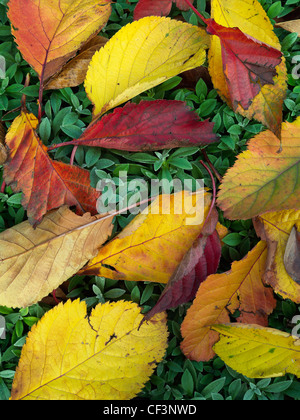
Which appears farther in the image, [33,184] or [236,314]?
[236,314]

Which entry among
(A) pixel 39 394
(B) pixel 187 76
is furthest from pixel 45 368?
(B) pixel 187 76

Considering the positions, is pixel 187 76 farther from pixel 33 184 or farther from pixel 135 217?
pixel 33 184

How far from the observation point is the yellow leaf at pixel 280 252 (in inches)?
54.0

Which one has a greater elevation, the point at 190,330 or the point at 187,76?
the point at 187,76

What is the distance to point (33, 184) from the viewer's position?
4.29 feet

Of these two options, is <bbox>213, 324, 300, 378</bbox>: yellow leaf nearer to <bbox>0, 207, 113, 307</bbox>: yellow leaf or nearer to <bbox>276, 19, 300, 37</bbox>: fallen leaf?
<bbox>0, 207, 113, 307</bbox>: yellow leaf

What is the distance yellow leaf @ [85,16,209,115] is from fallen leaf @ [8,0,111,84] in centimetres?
12

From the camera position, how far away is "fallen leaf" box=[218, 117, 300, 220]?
1263 millimetres

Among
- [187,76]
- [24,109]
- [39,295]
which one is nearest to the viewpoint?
[39,295]

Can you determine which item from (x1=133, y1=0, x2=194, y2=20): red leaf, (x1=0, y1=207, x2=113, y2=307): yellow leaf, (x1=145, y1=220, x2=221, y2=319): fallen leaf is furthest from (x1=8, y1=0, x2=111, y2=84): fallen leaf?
(x1=145, y1=220, x2=221, y2=319): fallen leaf

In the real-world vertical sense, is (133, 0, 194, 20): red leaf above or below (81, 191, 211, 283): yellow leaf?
above

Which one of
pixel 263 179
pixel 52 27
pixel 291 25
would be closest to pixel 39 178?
pixel 52 27

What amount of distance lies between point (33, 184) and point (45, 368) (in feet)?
1.95

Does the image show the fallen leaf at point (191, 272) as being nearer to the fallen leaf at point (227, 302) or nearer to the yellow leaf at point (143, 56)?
the fallen leaf at point (227, 302)
